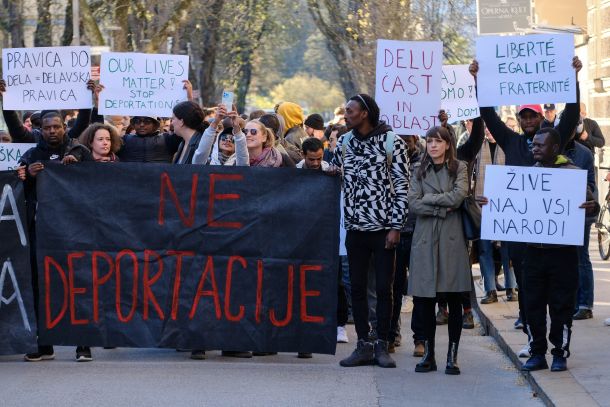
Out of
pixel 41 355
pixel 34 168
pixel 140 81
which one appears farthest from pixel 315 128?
pixel 41 355

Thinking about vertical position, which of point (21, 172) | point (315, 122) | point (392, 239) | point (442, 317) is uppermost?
point (315, 122)

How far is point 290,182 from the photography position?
9.98 m

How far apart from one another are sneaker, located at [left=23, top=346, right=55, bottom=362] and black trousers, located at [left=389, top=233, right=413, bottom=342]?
2.49 meters

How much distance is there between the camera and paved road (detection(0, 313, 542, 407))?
8523mm

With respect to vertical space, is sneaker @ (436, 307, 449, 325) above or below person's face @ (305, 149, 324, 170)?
below

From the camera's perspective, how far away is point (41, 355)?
1019 cm

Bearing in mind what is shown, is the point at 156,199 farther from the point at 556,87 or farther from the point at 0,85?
the point at 556,87

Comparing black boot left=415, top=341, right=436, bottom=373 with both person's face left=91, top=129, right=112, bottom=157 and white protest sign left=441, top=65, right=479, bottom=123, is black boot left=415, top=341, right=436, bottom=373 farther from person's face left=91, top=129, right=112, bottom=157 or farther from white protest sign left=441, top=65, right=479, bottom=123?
white protest sign left=441, top=65, right=479, bottom=123

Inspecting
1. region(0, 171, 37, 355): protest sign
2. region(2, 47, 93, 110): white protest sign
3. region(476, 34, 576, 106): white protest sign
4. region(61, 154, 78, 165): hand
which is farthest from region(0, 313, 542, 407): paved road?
region(2, 47, 93, 110): white protest sign

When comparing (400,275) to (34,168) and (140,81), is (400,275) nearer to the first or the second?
(140,81)

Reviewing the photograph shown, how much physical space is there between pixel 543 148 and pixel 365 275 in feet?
5.19

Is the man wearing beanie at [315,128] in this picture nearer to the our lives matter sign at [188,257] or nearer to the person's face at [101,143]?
the person's face at [101,143]

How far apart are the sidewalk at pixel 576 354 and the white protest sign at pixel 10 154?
3905 millimetres

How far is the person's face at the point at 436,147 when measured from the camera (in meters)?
9.52
